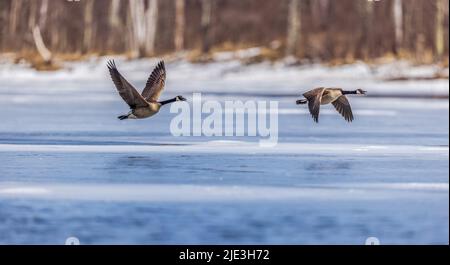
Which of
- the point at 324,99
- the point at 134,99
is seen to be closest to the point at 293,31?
the point at 324,99

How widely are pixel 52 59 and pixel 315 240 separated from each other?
82.2ft

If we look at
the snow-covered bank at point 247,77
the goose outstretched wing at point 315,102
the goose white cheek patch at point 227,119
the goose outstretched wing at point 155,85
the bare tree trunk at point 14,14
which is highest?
the bare tree trunk at point 14,14

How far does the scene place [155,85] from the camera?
10305 mm

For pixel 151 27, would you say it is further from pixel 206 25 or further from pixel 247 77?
pixel 247 77

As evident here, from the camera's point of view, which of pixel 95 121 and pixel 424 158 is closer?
pixel 424 158

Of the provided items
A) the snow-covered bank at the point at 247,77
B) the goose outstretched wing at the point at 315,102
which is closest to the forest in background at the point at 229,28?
the snow-covered bank at the point at 247,77

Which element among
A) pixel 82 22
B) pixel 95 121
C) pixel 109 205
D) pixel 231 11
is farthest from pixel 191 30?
pixel 109 205

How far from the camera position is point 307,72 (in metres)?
25.6

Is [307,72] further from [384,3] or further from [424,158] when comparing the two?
[424,158]

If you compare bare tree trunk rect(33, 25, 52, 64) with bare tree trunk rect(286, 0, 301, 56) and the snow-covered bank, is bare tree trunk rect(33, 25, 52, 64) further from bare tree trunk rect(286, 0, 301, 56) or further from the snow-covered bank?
bare tree trunk rect(286, 0, 301, 56)

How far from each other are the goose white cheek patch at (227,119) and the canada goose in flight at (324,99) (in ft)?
2.38

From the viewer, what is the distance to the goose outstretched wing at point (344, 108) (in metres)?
10.8

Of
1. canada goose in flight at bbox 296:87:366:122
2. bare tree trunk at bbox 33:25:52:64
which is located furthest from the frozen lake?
bare tree trunk at bbox 33:25:52:64

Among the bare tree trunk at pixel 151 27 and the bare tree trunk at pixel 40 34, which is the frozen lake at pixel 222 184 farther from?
the bare tree trunk at pixel 151 27
